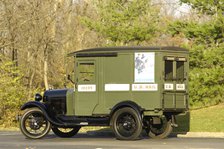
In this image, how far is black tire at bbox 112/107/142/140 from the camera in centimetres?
1833

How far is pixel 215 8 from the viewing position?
28.1 metres

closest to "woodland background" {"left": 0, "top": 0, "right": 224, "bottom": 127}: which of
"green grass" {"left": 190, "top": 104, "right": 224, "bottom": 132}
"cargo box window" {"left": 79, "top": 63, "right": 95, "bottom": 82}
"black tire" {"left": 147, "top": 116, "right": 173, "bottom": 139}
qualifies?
"green grass" {"left": 190, "top": 104, "right": 224, "bottom": 132}

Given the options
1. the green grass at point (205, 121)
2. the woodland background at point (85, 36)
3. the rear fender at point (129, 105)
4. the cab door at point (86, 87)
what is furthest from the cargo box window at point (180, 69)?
the woodland background at point (85, 36)

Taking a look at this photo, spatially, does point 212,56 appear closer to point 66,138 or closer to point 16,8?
point 66,138

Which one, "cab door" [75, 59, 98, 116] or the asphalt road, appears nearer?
the asphalt road

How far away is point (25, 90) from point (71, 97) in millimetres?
11950

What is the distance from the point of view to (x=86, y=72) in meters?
19.6

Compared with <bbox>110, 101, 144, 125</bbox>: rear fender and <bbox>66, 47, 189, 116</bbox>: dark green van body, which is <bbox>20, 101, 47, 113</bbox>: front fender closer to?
<bbox>66, 47, 189, 116</bbox>: dark green van body

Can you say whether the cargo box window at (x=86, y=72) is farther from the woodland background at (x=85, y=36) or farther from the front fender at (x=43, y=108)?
the woodland background at (x=85, y=36)

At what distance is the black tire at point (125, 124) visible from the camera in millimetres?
18328

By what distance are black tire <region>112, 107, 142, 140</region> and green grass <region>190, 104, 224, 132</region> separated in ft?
12.6

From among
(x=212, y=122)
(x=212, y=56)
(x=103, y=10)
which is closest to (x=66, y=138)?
(x=212, y=122)

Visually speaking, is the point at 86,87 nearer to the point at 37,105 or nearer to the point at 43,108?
the point at 43,108

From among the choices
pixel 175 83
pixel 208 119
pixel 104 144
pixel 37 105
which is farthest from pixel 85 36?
pixel 104 144
